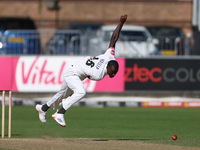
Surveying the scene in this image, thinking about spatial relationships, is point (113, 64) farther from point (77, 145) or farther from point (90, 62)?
point (77, 145)

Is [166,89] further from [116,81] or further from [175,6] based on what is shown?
[175,6]

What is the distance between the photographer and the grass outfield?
13.2 metres

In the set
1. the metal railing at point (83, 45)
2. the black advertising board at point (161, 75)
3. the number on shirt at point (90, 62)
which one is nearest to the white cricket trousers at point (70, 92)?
the number on shirt at point (90, 62)

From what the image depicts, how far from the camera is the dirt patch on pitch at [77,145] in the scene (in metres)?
10.7

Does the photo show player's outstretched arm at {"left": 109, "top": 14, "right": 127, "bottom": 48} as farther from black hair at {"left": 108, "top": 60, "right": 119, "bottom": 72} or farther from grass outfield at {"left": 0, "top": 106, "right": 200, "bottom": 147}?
grass outfield at {"left": 0, "top": 106, "right": 200, "bottom": 147}

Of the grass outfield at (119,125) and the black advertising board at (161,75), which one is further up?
the black advertising board at (161,75)

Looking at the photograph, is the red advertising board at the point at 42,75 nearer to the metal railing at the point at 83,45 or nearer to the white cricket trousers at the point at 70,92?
the metal railing at the point at 83,45

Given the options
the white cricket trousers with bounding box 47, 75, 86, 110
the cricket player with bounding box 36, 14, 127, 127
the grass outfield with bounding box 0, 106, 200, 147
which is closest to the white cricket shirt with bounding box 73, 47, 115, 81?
the cricket player with bounding box 36, 14, 127, 127

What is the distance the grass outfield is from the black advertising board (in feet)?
3.29

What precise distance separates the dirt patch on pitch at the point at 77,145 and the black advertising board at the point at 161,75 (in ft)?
30.3

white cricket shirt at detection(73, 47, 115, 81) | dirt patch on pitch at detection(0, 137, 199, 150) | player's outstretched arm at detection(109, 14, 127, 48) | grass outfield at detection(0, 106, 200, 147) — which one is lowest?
grass outfield at detection(0, 106, 200, 147)

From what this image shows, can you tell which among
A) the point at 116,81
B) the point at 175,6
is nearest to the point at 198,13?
the point at 116,81

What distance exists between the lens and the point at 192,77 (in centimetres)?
2112

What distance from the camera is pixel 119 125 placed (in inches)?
612
